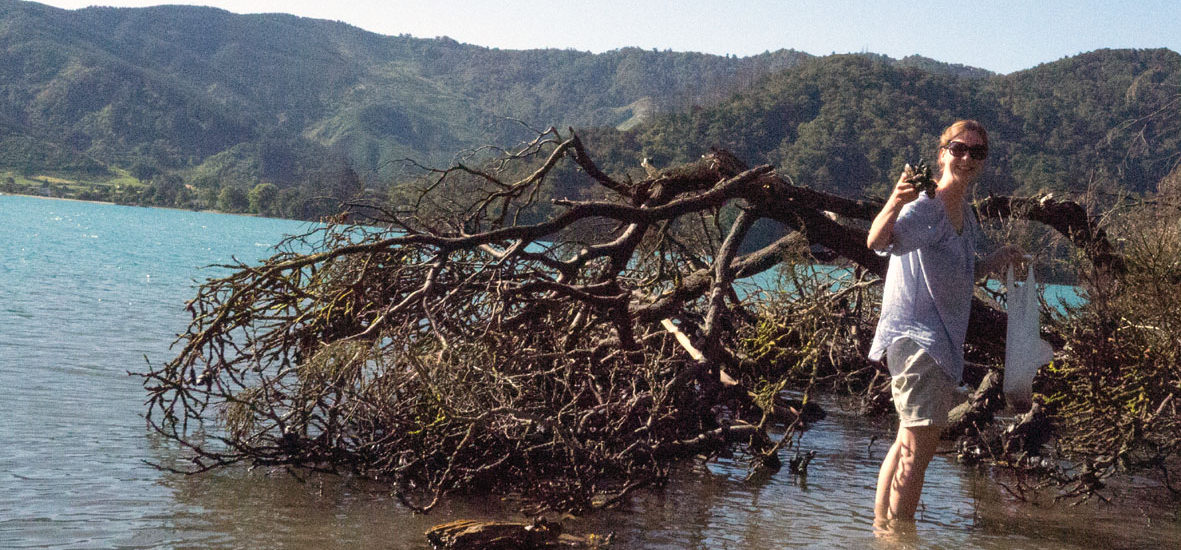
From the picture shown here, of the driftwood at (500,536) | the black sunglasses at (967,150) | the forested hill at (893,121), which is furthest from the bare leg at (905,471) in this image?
the forested hill at (893,121)

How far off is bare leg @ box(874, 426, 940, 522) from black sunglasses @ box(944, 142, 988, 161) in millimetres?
1175

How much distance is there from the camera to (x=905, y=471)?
4.59 meters

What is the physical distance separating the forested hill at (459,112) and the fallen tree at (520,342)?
107cm

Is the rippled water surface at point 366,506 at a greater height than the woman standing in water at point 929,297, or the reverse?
the woman standing in water at point 929,297

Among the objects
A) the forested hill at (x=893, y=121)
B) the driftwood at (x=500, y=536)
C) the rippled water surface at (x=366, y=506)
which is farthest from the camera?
the forested hill at (x=893, y=121)

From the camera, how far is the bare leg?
4453mm

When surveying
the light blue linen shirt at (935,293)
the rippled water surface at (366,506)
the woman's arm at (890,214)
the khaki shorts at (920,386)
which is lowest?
the rippled water surface at (366,506)

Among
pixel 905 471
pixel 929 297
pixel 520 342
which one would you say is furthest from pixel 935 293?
pixel 520 342

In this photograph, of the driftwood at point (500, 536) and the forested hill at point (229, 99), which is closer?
the driftwood at point (500, 536)

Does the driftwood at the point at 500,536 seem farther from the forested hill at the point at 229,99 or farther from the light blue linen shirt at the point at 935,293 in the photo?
the forested hill at the point at 229,99

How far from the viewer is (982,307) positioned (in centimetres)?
707

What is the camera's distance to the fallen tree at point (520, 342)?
5.45m

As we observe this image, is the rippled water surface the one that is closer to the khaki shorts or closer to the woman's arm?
the khaki shorts

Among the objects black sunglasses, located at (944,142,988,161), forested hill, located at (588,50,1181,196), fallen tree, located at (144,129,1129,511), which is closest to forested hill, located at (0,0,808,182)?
forested hill, located at (588,50,1181,196)
